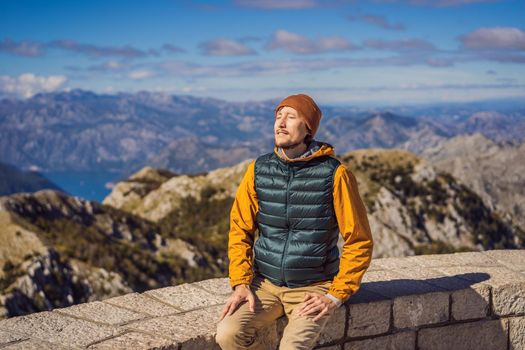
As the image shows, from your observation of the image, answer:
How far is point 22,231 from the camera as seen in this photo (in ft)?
112

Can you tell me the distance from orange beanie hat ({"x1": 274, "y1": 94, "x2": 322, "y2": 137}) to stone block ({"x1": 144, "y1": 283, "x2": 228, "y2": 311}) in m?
1.92

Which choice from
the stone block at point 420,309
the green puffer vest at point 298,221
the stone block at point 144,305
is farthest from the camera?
the stone block at point 420,309

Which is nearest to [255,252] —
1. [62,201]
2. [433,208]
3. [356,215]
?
[356,215]

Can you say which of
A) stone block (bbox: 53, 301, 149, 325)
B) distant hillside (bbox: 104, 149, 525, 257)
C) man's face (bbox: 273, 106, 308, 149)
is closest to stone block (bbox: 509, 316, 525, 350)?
man's face (bbox: 273, 106, 308, 149)

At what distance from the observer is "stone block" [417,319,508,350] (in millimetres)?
5496

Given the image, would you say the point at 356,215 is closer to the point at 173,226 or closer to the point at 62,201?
the point at 62,201

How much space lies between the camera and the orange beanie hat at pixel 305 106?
459 centimetres

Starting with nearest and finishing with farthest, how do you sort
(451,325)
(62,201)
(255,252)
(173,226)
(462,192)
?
(255,252) → (451,325) → (62,201) → (173,226) → (462,192)

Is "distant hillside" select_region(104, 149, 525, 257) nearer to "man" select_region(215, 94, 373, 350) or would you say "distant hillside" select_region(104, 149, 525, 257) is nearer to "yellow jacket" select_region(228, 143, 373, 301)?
"man" select_region(215, 94, 373, 350)

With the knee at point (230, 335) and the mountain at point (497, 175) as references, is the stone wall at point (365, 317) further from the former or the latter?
the mountain at point (497, 175)

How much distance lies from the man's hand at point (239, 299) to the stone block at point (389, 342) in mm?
1143

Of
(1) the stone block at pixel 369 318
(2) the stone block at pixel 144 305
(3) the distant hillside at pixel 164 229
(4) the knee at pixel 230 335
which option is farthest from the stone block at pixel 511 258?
(3) the distant hillside at pixel 164 229

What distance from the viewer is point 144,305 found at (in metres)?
5.20

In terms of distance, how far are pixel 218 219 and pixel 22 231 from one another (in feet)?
86.6
